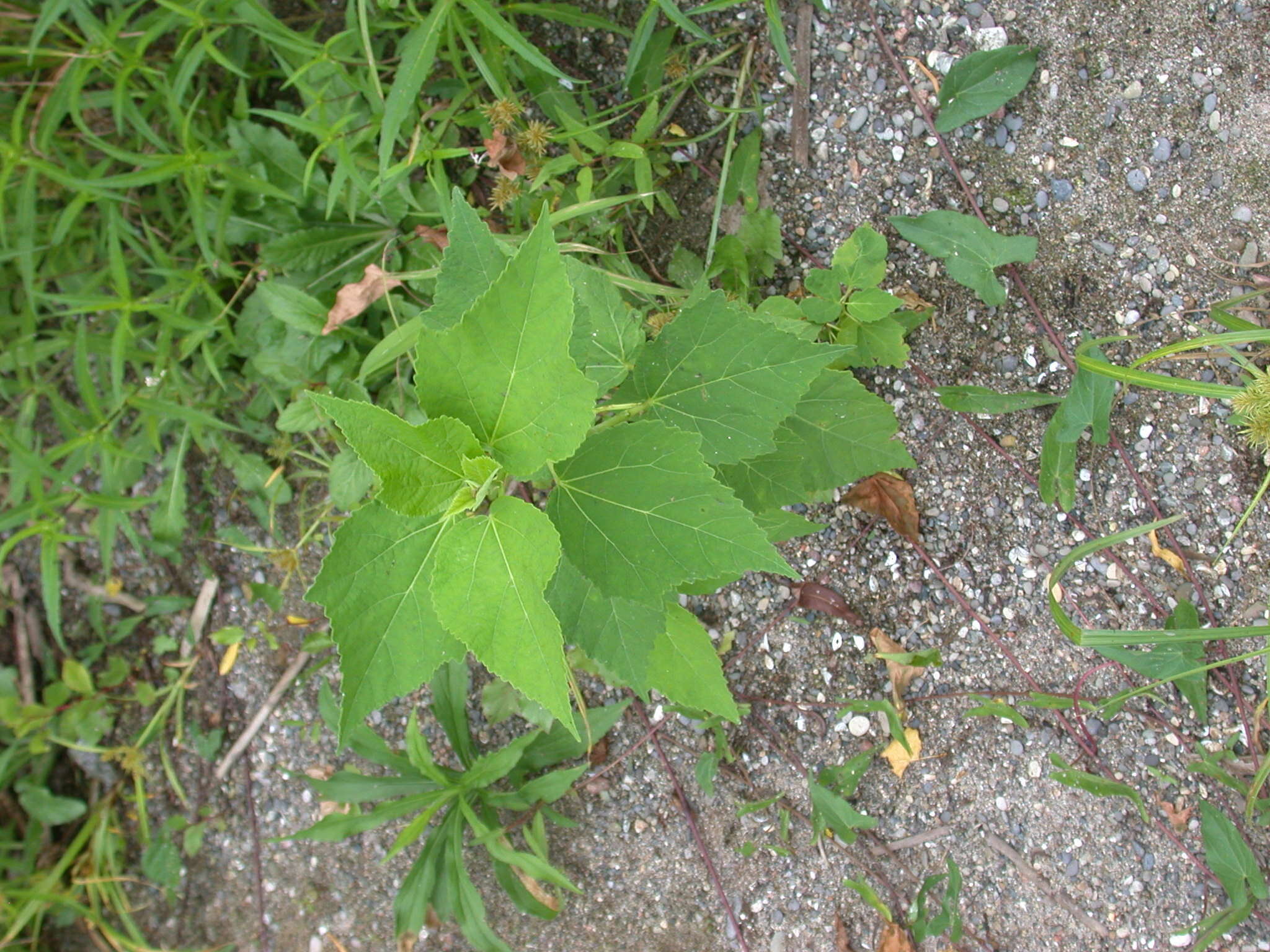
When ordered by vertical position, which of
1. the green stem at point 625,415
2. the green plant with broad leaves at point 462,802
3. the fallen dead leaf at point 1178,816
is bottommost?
the green plant with broad leaves at point 462,802

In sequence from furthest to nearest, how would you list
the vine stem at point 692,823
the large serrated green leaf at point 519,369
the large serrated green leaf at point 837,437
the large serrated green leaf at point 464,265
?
the vine stem at point 692,823 < the large serrated green leaf at point 837,437 < the large serrated green leaf at point 464,265 < the large serrated green leaf at point 519,369

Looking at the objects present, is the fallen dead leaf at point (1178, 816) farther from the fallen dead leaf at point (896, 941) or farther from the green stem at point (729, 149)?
the green stem at point (729, 149)

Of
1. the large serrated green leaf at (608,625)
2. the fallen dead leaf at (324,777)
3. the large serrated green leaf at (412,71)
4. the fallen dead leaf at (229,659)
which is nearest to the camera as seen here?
the large serrated green leaf at (608,625)

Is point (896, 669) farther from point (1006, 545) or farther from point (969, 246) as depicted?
point (969, 246)

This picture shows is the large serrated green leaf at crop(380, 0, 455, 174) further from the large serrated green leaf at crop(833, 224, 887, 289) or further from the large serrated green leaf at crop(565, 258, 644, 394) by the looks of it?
the large serrated green leaf at crop(833, 224, 887, 289)

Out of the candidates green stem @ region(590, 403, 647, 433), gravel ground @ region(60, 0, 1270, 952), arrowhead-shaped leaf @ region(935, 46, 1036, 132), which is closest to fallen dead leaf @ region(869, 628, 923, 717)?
gravel ground @ region(60, 0, 1270, 952)

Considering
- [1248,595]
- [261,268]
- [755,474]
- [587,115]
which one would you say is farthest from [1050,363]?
[261,268]

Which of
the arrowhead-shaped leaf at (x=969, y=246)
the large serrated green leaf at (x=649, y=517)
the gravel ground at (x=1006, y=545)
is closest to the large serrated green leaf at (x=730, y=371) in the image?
the large serrated green leaf at (x=649, y=517)
